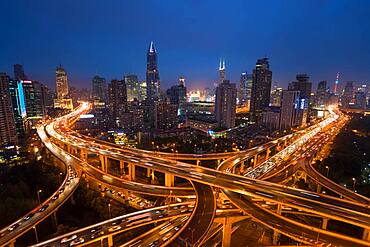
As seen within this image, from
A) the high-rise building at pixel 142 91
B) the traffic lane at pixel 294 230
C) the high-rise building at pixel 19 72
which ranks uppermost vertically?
the high-rise building at pixel 19 72

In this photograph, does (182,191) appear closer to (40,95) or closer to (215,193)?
(215,193)

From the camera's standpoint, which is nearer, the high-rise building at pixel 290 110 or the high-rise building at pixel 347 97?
the high-rise building at pixel 290 110

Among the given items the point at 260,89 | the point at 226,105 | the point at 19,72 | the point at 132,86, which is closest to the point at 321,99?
the point at 260,89

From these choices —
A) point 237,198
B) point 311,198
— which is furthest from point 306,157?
point 237,198

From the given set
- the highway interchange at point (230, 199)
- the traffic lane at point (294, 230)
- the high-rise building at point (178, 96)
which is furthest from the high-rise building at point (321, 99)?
the traffic lane at point (294, 230)

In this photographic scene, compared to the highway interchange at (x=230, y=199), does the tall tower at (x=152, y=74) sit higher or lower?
higher

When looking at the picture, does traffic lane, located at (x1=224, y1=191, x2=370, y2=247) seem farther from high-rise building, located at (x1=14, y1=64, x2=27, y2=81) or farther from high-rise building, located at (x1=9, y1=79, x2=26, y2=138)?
high-rise building, located at (x1=14, y1=64, x2=27, y2=81)

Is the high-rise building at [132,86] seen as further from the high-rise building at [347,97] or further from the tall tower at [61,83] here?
the high-rise building at [347,97]
